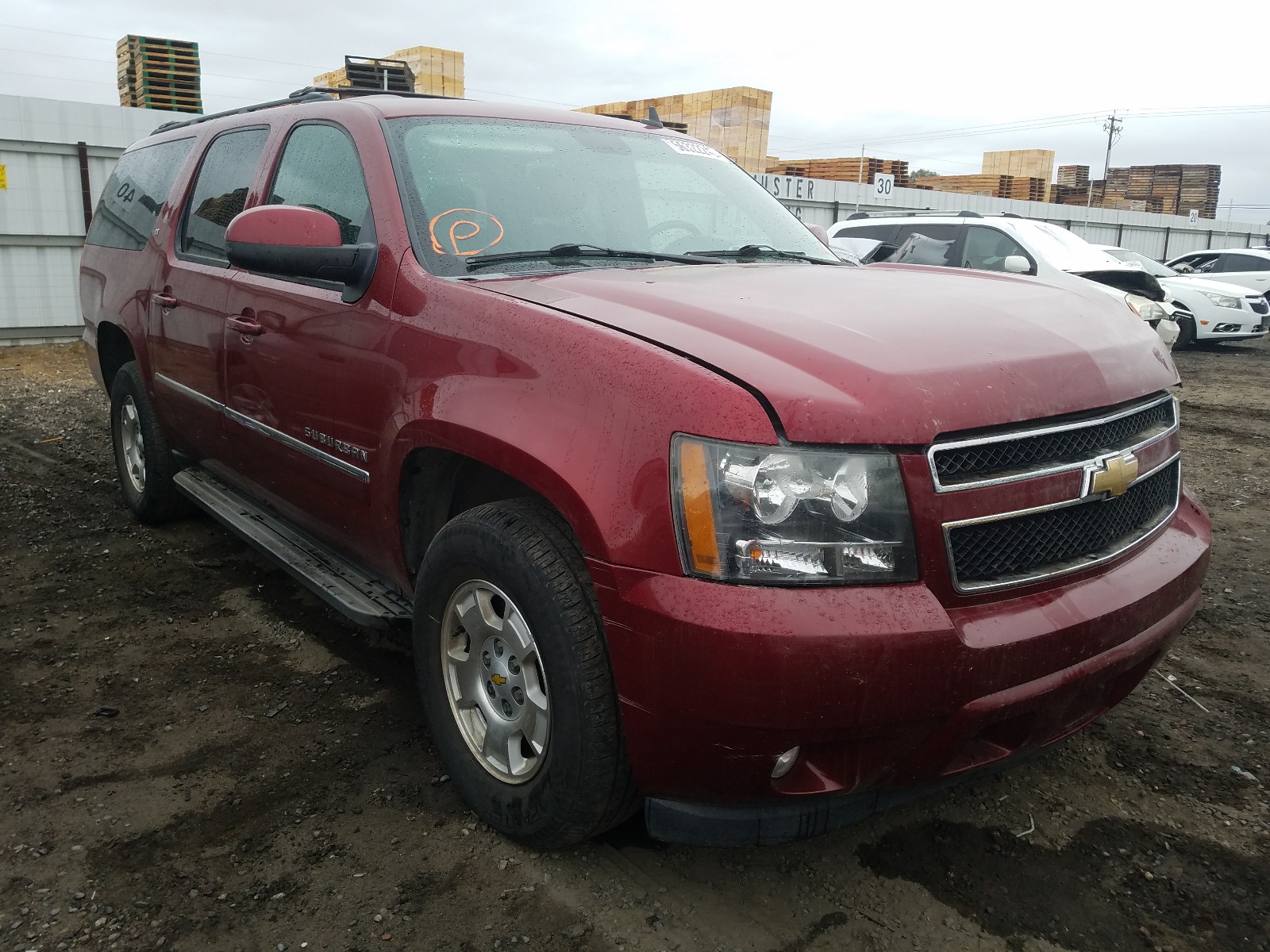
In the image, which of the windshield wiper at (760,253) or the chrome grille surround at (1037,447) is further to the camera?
the windshield wiper at (760,253)

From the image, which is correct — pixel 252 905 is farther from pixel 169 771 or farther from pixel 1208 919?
pixel 1208 919

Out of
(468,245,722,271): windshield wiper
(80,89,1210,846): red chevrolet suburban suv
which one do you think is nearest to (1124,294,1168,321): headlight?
(80,89,1210,846): red chevrolet suburban suv

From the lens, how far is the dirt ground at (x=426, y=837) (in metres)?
2.21

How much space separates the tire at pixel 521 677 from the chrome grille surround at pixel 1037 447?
760 millimetres

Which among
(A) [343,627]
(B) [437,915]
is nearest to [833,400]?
(B) [437,915]

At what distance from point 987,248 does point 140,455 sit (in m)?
9.19

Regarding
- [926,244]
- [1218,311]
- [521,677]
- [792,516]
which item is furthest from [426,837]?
[1218,311]

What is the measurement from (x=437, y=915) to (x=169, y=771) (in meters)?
1.07

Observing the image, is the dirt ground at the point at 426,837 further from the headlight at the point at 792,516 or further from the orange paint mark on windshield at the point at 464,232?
the orange paint mark on windshield at the point at 464,232

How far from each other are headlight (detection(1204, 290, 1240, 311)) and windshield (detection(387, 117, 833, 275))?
13.6 m

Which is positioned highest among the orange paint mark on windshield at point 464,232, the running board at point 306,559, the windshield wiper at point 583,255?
the orange paint mark on windshield at point 464,232

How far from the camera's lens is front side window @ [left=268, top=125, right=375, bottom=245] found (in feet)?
9.89

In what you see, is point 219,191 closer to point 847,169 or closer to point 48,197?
point 48,197

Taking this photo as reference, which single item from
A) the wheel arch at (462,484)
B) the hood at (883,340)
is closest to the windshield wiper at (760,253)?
the hood at (883,340)
